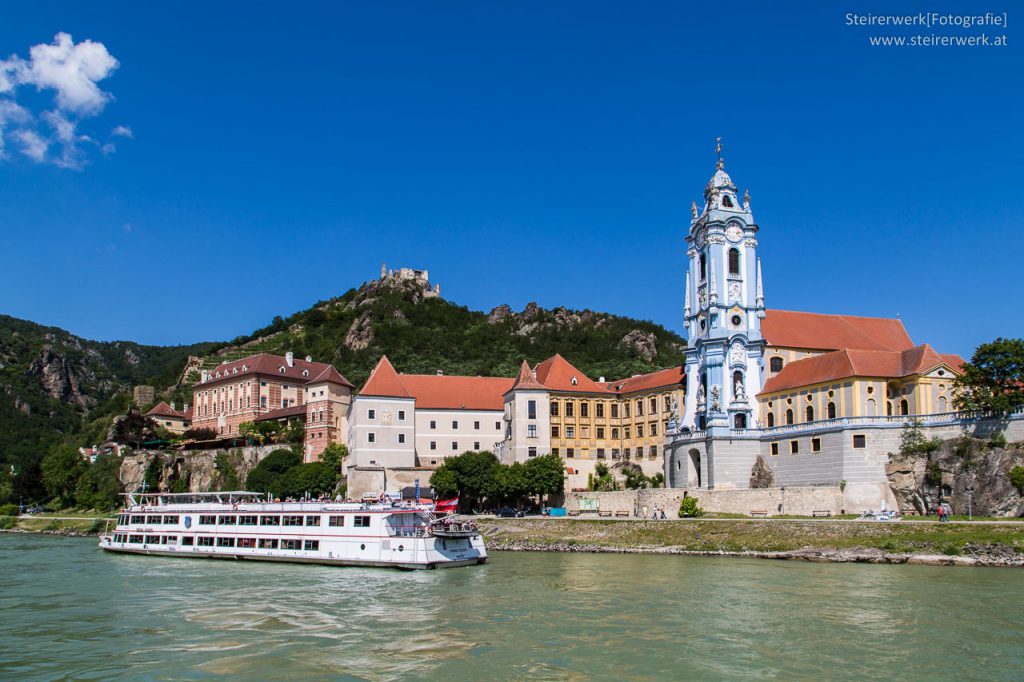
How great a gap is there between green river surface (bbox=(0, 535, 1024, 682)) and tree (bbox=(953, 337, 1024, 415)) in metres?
14.8

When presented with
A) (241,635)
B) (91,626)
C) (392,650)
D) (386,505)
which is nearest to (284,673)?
(392,650)

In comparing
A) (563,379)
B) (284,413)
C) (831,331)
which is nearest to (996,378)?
(831,331)

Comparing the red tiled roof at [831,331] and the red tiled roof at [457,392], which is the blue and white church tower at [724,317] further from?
the red tiled roof at [457,392]

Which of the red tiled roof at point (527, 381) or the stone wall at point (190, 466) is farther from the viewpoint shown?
the stone wall at point (190, 466)

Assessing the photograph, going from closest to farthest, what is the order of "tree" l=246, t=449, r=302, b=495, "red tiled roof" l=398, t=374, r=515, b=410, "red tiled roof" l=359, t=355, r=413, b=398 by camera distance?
"red tiled roof" l=359, t=355, r=413, b=398
"tree" l=246, t=449, r=302, b=495
"red tiled roof" l=398, t=374, r=515, b=410

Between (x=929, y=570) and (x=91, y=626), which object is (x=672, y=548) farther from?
(x=91, y=626)

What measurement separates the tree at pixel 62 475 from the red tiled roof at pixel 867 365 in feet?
230

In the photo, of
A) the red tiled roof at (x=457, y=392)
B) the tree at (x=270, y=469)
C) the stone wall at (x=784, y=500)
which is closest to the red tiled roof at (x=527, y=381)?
the red tiled roof at (x=457, y=392)

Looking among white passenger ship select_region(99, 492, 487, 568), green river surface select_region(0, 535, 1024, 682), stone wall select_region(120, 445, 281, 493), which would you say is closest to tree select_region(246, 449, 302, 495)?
stone wall select_region(120, 445, 281, 493)

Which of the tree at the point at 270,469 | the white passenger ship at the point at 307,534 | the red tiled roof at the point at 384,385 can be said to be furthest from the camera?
the tree at the point at 270,469

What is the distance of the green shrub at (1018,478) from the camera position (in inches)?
1797

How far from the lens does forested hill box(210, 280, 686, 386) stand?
114 meters

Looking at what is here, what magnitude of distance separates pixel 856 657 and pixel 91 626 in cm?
2180

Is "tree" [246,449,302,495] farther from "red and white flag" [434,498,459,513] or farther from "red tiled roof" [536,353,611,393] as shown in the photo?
"red tiled roof" [536,353,611,393]
